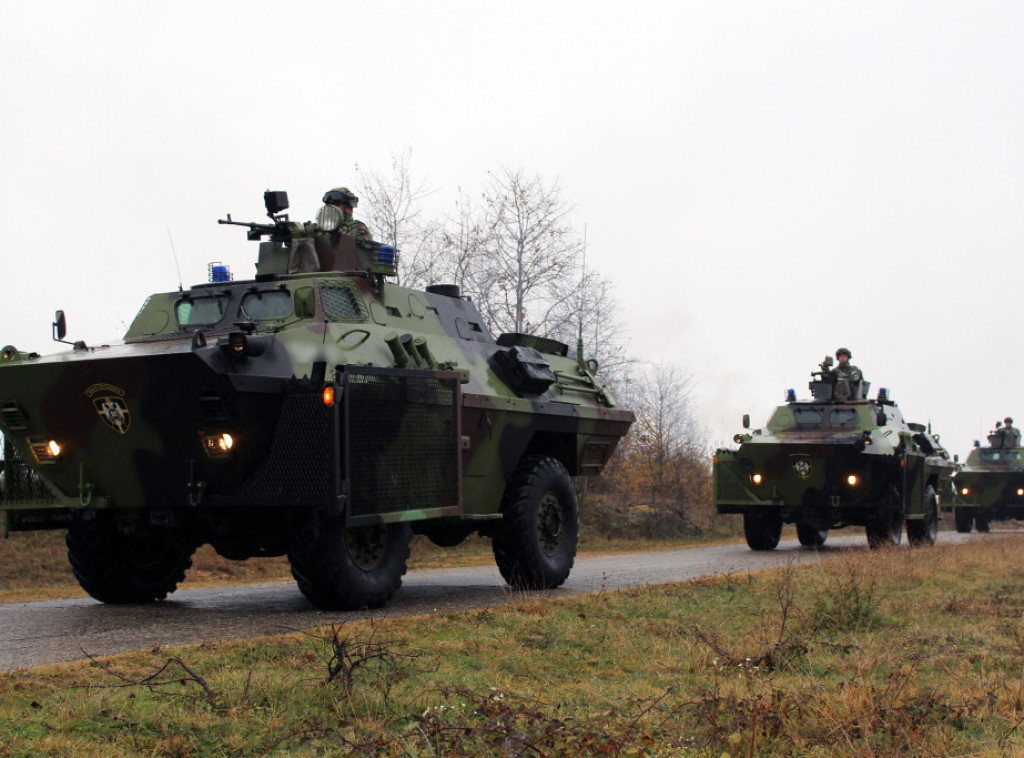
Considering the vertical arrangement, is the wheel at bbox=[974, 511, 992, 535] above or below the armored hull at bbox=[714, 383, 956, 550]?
below

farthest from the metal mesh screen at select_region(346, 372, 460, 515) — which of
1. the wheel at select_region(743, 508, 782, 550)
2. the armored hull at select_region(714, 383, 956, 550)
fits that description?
the wheel at select_region(743, 508, 782, 550)

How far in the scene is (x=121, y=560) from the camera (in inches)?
392

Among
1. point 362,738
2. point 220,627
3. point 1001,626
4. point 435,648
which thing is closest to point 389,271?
point 220,627

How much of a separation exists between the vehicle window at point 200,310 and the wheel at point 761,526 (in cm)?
1035

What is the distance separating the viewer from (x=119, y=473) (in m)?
8.87

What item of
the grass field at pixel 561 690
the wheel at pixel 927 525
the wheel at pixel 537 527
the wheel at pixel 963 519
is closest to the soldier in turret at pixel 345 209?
the wheel at pixel 537 527

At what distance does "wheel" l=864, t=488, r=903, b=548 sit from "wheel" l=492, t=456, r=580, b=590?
734 cm

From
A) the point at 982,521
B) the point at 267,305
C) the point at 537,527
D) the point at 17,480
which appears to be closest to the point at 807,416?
the point at 537,527

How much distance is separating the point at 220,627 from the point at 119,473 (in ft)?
4.88

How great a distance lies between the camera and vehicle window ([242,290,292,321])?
9.74 metres

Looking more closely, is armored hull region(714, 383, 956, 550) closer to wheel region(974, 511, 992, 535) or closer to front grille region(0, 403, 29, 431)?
front grille region(0, 403, 29, 431)

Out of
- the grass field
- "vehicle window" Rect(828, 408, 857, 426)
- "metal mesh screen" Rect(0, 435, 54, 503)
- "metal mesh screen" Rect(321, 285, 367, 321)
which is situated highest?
"metal mesh screen" Rect(321, 285, 367, 321)

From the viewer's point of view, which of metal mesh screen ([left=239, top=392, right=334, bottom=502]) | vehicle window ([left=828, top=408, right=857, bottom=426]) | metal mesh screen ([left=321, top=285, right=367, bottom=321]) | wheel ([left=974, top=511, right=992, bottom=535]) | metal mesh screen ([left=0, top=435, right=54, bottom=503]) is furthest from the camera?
wheel ([left=974, top=511, right=992, bottom=535])

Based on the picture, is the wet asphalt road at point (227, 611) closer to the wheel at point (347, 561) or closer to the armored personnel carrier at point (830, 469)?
the wheel at point (347, 561)
